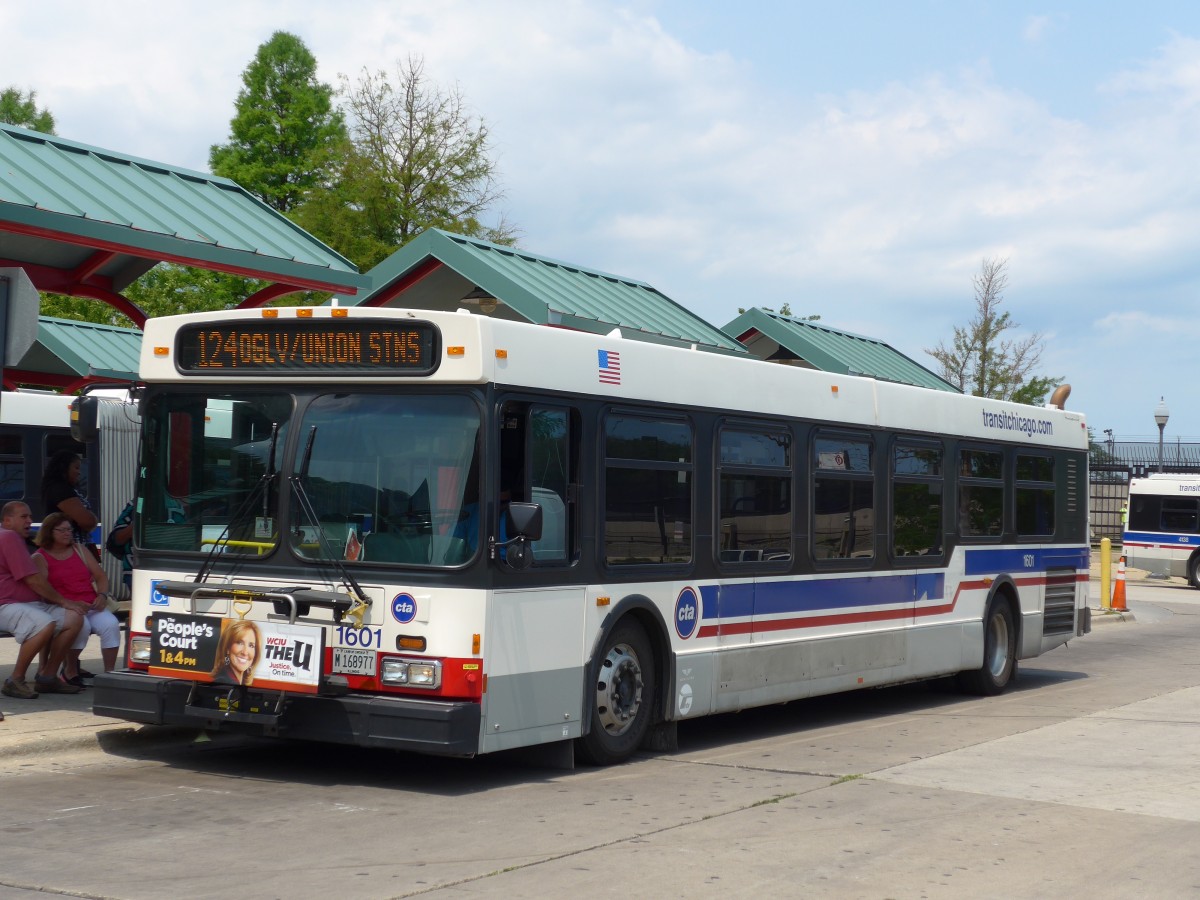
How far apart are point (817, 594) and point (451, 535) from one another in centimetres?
443

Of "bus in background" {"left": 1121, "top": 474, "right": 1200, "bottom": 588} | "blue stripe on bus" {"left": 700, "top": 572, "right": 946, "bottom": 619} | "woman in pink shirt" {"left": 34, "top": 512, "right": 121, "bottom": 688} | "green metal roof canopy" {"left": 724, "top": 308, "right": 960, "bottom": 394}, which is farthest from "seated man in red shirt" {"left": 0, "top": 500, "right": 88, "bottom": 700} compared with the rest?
"bus in background" {"left": 1121, "top": 474, "right": 1200, "bottom": 588}

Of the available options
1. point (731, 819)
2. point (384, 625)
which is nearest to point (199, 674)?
point (384, 625)

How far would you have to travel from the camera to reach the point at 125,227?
12141 millimetres

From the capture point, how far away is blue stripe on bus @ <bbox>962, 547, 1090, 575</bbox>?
Answer: 14.9 meters

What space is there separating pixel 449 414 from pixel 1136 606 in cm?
2468

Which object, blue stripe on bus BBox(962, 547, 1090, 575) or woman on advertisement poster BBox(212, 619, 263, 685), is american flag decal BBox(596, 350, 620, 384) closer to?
woman on advertisement poster BBox(212, 619, 263, 685)

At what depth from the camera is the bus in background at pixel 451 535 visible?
29.0 feet

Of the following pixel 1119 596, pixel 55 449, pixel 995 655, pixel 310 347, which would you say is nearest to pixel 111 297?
pixel 55 449

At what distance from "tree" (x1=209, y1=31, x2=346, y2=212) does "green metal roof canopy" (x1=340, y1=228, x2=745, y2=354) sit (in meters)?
29.4

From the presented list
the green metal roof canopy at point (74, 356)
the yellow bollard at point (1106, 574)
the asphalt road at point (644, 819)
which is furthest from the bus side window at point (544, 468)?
the yellow bollard at point (1106, 574)

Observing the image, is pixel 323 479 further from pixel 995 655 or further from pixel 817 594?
pixel 995 655

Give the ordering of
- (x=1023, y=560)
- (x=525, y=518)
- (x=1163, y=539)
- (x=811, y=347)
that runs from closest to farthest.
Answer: (x=525, y=518) → (x=1023, y=560) → (x=811, y=347) → (x=1163, y=539)

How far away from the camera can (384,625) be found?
885cm

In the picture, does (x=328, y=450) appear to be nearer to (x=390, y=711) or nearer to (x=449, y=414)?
(x=449, y=414)
